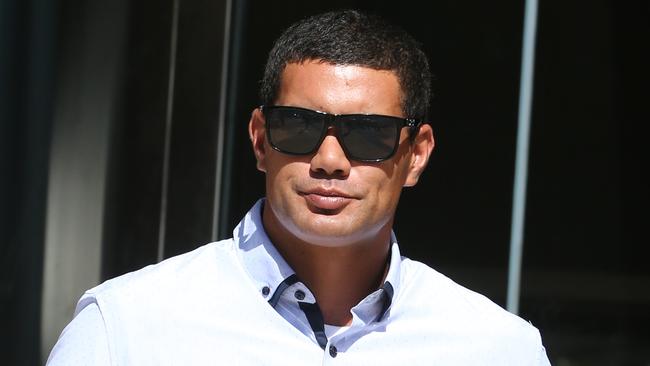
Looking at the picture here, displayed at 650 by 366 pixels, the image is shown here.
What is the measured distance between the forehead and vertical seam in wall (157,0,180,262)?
8.51 ft

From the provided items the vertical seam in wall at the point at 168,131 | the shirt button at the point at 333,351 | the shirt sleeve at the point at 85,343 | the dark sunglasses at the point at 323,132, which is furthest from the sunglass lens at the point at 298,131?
the vertical seam in wall at the point at 168,131

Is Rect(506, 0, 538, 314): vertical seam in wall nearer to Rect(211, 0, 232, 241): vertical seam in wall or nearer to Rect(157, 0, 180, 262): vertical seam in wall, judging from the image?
Rect(211, 0, 232, 241): vertical seam in wall

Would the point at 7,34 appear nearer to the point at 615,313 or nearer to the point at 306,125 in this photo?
the point at 306,125

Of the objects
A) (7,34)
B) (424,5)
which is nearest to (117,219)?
(7,34)

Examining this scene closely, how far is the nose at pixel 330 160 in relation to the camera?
221cm

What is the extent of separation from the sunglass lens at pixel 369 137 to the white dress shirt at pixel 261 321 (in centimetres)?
27

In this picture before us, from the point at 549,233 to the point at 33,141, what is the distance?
2.25 metres

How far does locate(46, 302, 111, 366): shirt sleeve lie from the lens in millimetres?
2019

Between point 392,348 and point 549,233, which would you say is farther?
point 549,233

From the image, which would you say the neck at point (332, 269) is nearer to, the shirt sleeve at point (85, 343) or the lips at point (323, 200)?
the lips at point (323, 200)

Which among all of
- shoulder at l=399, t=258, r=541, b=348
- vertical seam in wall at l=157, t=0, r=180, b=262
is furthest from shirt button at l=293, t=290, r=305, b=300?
vertical seam in wall at l=157, t=0, r=180, b=262

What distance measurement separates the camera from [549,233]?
16.0 feet

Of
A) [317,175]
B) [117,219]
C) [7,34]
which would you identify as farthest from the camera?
[117,219]

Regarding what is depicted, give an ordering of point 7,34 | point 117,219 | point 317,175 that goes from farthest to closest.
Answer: point 117,219, point 7,34, point 317,175
